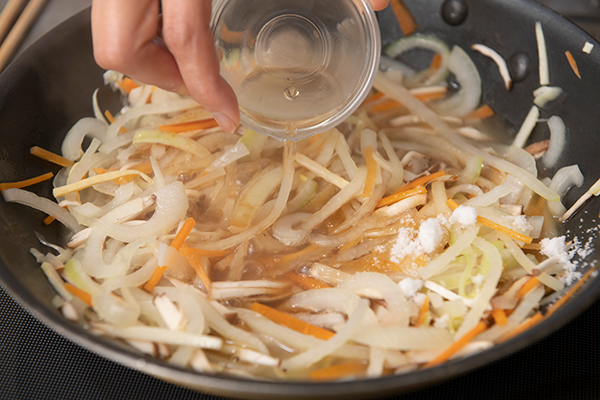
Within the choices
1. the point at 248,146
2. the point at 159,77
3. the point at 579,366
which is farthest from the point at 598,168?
the point at 159,77

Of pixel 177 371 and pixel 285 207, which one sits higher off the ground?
pixel 177 371

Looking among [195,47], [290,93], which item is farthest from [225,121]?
[290,93]

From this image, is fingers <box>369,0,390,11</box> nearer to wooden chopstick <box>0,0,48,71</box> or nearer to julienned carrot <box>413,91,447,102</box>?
julienned carrot <box>413,91,447,102</box>

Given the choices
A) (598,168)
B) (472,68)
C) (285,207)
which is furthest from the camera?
(472,68)

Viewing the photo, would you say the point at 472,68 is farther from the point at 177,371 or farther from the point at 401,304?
the point at 177,371

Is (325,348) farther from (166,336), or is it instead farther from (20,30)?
(20,30)

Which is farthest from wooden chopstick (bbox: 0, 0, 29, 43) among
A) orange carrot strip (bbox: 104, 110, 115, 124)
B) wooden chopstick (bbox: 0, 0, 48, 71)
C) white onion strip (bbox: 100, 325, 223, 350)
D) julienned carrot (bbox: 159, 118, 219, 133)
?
white onion strip (bbox: 100, 325, 223, 350)
